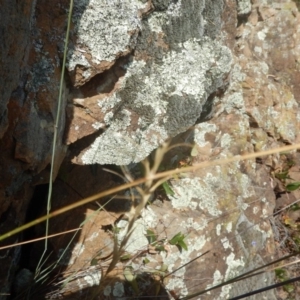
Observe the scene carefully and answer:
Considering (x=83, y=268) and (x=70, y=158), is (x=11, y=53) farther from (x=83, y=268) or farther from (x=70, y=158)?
(x=83, y=268)

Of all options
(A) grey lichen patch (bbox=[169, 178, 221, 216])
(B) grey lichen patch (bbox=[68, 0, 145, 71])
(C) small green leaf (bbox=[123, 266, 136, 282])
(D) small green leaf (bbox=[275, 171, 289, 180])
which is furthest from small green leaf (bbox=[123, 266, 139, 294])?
(D) small green leaf (bbox=[275, 171, 289, 180])

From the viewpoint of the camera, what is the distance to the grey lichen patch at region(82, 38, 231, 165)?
2.17m

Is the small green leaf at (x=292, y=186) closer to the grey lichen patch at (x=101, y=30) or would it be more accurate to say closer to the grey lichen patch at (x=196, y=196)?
the grey lichen patch at (x=196, y=196)

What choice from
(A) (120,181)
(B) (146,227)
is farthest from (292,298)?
(A) (120,181)

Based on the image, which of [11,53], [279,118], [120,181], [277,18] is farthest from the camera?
[277,18]

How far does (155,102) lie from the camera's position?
7.29 feet

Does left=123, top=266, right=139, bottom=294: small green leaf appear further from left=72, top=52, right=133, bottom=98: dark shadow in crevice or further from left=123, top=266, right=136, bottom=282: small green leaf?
left=72, top=52, right=133, bottom=98: dark shadow in crevice

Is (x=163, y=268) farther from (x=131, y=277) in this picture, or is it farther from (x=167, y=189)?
(x=167, y=189)

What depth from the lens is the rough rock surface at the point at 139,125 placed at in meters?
1.81

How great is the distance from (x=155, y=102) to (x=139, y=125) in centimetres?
12

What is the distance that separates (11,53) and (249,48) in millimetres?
2397

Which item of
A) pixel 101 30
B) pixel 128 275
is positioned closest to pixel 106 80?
pixel 101 30

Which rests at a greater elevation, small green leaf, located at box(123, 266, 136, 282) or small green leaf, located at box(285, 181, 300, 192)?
small green leaf, located at box(123, 266, 136, 282)

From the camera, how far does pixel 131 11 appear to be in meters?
1.99
